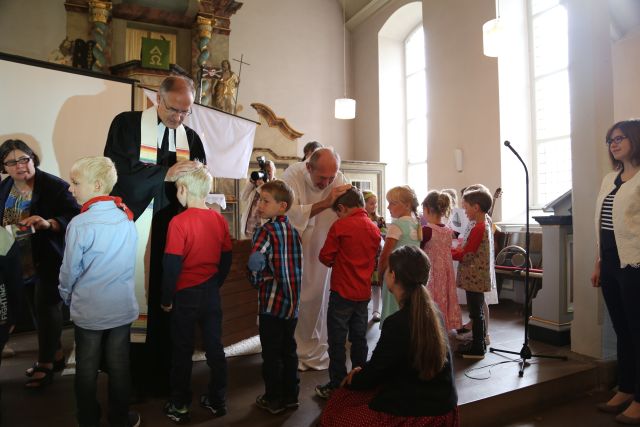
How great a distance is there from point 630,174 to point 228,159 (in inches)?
198

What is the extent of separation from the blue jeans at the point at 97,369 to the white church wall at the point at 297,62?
8.69 meters

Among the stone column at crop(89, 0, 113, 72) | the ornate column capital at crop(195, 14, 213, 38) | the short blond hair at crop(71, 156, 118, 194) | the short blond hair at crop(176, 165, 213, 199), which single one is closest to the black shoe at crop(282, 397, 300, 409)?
the short blond hair at crop(176, 165, 213, 199)

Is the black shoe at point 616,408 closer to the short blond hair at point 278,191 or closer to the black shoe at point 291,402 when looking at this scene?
the black shoe at point 291,402

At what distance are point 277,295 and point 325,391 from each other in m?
0.68

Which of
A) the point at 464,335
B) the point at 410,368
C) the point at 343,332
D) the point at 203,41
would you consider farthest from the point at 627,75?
the point at 203,41

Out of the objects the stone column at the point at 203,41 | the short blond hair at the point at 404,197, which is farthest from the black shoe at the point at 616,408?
the stone column at the point at 203,41

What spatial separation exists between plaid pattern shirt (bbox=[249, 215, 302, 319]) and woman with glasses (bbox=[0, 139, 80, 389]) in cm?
145

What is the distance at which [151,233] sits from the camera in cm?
280

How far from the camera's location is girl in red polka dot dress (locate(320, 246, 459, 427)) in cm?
197

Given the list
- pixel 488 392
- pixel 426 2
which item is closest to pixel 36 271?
pixel 488 392

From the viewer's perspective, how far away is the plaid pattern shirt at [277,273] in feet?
8.22

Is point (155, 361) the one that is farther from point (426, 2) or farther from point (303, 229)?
point (426, 2)

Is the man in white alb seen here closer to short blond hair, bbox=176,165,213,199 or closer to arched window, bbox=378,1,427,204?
short blond hair, bbox=176,165,213,199

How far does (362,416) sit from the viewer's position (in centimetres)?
205
